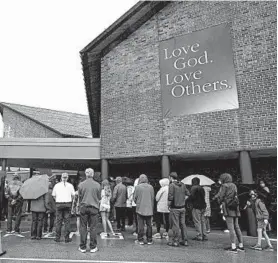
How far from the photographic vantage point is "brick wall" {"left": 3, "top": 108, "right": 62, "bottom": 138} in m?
18.8

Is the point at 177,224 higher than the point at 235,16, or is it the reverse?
the point at 235,16

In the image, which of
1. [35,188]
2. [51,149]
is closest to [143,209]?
[35,188]

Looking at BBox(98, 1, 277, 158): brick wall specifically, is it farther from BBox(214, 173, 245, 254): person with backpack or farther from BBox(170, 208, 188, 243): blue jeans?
BBox(170, 208, 188, 243): blue jeans

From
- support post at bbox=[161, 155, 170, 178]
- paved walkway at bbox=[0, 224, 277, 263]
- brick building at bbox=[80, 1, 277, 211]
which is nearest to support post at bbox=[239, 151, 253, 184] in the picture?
brick building at bbox=[80, 1, 277, 211]

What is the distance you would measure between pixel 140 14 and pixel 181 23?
1471 mm

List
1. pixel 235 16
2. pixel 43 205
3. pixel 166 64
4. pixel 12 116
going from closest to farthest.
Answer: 1. pixel 43 205
2. pixel 235 16
3. pixel 166 64
4. pixel 12 116

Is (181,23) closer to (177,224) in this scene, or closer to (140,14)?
(140,14)

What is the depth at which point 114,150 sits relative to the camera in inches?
408

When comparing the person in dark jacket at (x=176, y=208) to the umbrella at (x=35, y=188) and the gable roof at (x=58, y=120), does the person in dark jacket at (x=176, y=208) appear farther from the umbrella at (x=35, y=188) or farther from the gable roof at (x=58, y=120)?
the gable roof at (x=58, y=120)

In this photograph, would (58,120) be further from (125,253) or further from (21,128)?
(125,253)

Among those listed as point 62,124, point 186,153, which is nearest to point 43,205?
point 186,153

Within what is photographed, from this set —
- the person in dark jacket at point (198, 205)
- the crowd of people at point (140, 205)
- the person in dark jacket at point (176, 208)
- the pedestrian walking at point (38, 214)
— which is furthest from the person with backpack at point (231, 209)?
the pedestrian walking at point (38, 214)

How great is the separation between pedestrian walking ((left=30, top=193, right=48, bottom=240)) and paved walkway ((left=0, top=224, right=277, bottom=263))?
23 centimetres

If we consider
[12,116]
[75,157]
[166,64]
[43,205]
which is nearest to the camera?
[43,205]
